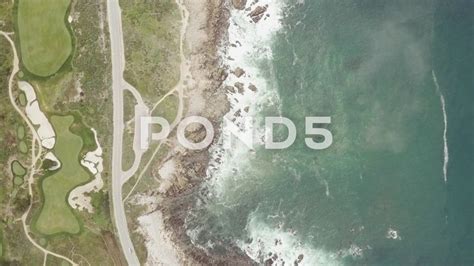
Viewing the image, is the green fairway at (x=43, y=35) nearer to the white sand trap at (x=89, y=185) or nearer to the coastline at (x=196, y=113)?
the white sand trap at (x=89, y=185)

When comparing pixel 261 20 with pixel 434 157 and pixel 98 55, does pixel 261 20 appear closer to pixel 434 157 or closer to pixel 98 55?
pixel 98 55

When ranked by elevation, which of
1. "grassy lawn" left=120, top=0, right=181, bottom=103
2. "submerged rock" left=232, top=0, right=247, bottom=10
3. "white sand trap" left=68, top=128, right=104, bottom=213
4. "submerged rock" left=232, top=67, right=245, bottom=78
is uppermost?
"submerged rock" left=232, top=0, right=247, bottom=10

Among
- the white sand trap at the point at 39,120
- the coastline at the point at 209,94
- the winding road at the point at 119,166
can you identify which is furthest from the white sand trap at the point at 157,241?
the white sand trap at the point at 39,120

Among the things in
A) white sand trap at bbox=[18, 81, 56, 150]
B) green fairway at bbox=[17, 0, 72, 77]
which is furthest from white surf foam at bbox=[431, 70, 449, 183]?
white sand trap at bbox=[18, 81, 56, 150]

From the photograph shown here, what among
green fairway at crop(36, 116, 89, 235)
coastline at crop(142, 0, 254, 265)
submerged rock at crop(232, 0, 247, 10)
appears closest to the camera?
green fairway at crop(36, 116, 89, 235)

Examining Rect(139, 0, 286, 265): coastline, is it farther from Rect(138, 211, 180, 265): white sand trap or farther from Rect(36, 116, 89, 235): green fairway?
Rect(36, 116, 89, 235): green fairway

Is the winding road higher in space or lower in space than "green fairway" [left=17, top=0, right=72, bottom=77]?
lower

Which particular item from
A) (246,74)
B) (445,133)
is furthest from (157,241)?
(445,133)
